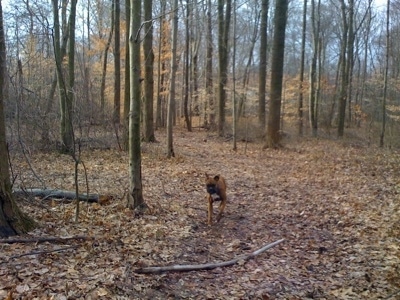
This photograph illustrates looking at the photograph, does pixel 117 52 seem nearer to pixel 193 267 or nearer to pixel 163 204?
pixel 163 204

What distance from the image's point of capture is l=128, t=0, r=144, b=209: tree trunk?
694 cm

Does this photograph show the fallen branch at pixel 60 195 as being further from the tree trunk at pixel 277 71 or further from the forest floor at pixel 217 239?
the tree trunk at pixel 277 71

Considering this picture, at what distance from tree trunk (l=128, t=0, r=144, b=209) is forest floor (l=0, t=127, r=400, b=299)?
1.22 ft

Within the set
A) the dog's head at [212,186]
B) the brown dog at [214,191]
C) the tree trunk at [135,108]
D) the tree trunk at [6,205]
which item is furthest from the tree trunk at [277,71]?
the tree trunk at [6,205]

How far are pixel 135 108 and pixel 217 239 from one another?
2.87 m

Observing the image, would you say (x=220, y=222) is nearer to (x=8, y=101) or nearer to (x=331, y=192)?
(x=331, y=192)

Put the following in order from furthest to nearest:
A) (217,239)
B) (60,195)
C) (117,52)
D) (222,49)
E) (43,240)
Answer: (222,49), (117,52), (60,195), (217,239), (43,240)

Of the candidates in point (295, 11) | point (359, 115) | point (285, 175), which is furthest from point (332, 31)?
point (285, 175)

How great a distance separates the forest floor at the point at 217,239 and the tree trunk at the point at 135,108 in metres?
0.37

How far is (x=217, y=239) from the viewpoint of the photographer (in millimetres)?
6539

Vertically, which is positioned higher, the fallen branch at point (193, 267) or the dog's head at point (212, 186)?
the dog's head at point (212, 186)

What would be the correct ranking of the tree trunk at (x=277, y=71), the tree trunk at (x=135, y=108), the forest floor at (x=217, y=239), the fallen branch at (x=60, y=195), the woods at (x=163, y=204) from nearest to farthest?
the forest floor at (x=217, y=239) < the woods at (x=163, y=204) < the tree trunk at (x=135, y=108) < the fallen branch at (x=60, y=195) < the tree trunk at (x=277, y=71)

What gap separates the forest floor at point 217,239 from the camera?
4.48 m

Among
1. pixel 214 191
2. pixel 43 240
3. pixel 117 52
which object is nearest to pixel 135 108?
pixel 214 191
